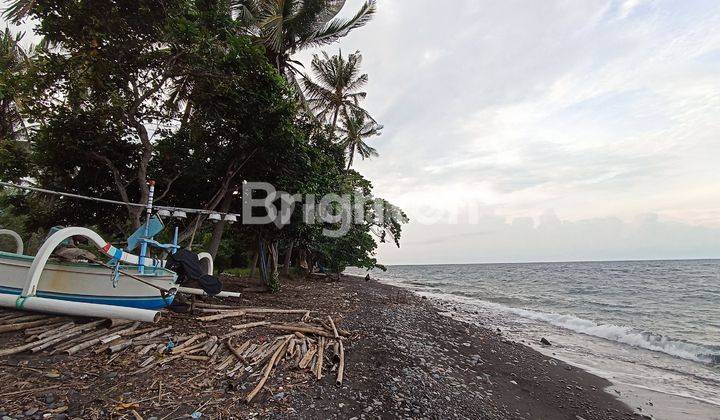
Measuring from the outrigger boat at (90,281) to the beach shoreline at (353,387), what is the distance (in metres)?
0.75

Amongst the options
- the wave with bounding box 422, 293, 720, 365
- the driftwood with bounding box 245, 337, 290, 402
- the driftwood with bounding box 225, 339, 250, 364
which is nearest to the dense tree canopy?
the driftwood with bounding box 225, 339, 250, 364

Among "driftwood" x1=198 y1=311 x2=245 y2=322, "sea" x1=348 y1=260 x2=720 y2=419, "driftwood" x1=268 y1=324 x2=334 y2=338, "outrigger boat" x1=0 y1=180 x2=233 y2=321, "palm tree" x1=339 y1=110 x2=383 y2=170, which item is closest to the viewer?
"outrigger boat" x1=0 y1=180 x2=233 y2=321

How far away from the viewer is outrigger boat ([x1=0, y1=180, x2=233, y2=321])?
256 inches

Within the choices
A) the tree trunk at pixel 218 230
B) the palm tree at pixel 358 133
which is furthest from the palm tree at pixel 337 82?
the tree trunk at pixel 218 230

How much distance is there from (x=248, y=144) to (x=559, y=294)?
2991 centimetres

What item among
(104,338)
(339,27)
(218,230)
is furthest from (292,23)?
(104,338)

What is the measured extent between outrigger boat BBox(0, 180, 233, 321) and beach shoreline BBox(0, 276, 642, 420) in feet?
2.46

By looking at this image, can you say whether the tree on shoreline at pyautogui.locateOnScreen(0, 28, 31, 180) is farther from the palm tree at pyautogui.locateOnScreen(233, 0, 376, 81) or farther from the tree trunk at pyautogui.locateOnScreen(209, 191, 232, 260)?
the palm tree at pyautogui.locateOnScreen(233, 0, 376, 81)

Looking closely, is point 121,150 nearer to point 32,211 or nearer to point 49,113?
point 49,113

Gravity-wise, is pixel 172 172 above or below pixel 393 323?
above

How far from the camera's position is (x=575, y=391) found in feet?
24.7

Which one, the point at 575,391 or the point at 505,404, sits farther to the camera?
the point at 575,391

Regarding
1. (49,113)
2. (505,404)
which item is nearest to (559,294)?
(505,404)

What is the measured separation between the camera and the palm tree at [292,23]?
15.5m
